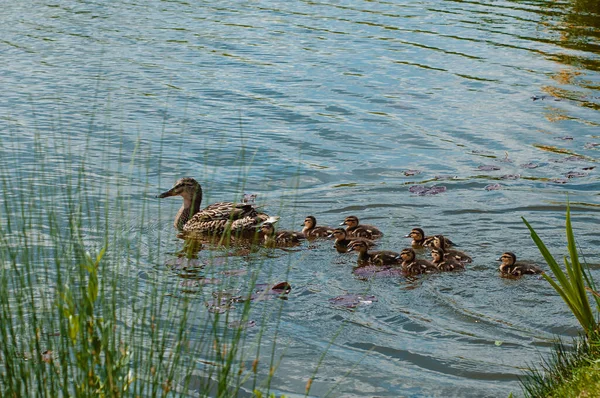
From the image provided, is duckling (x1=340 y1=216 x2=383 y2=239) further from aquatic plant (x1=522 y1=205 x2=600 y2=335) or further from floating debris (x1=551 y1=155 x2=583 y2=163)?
aquatic plant (x1=522 y1=205 x2=600 y2=335)

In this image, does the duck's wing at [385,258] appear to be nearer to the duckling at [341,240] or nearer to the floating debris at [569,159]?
the duckling at [341,240]

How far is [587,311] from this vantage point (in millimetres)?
6145

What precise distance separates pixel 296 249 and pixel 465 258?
67.7 inches

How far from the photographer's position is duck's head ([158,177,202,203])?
435 inches

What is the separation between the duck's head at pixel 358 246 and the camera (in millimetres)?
9625

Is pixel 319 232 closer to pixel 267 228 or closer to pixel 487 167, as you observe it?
pixel 267 228

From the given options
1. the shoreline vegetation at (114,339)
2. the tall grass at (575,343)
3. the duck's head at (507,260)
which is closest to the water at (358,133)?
the duck's head at (507,260)

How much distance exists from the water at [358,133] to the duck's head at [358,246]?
0.71 feet

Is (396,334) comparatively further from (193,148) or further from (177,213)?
(193,148)

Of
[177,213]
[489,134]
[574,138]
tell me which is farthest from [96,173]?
[574,138]

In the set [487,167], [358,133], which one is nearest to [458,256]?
[487,167]

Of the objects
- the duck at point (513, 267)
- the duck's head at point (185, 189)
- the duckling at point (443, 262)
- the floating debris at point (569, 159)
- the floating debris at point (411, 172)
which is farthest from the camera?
the floating debris at point (569, 159)

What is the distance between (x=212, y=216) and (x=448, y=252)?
2.74m

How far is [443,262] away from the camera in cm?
928
